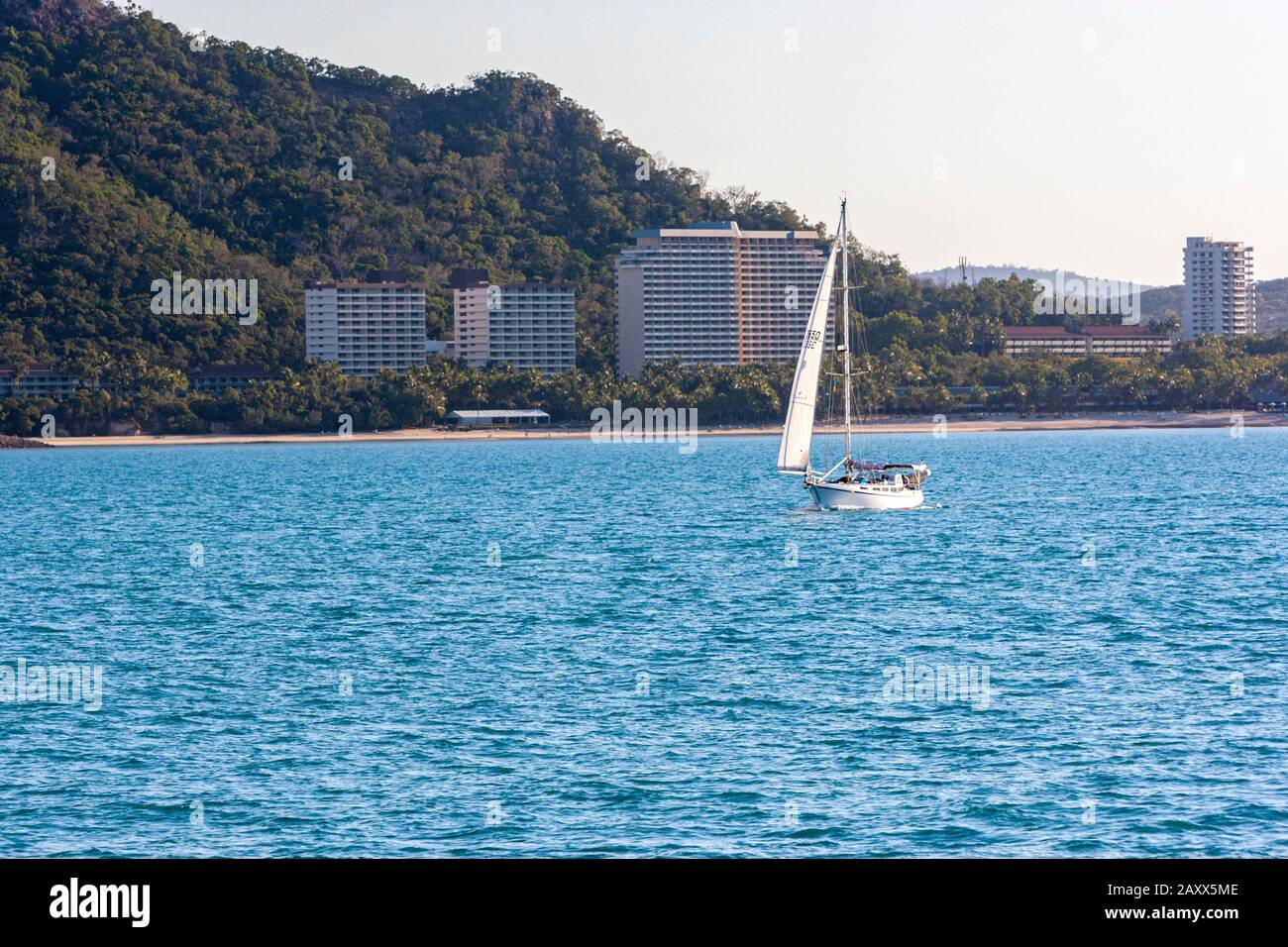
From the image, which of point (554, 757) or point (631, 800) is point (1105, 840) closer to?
point (631, 800)

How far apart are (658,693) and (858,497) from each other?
2059 inches

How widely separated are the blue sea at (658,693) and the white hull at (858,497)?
2.49 meters

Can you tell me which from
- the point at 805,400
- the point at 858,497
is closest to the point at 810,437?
the point at 805,400

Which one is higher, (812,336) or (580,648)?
(812,336)

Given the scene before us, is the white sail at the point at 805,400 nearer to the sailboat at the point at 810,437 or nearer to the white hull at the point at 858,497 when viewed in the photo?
the sailboat at the point at 810,437

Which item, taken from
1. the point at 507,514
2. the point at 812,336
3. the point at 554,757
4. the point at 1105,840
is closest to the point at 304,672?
the point at 554,757

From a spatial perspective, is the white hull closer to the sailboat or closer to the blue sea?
the sailboat

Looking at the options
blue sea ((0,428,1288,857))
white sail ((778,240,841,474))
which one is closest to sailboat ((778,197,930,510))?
white sail ((778,240,841,474))

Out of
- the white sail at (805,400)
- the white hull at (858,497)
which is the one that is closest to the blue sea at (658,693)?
the white hull at (858,497)

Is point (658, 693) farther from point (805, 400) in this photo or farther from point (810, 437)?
point (805, 400)

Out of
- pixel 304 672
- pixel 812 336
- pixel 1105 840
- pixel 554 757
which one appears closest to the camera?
pixel 1105 840

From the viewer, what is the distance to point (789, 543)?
77.3 metres
